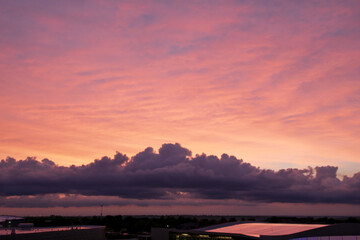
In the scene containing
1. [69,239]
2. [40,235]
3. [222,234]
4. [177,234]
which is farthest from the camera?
[177,234]

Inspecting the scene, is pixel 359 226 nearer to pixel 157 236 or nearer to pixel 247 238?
pixel 247 238

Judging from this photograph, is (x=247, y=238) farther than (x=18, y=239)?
Yes

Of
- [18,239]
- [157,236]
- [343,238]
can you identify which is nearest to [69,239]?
[18,239]

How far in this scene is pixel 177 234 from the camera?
9400 cm

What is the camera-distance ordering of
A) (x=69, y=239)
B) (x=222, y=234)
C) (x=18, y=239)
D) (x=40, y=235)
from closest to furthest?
(x=18, y=239) → (x=40, y=235) → (x=69, y=239) → (x=222, y=234)

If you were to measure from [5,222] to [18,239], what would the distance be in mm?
32305

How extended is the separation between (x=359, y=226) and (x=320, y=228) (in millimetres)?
7979

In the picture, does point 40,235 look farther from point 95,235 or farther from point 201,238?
point 201,238

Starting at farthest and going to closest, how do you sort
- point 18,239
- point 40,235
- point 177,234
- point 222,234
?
point 177,234, point 222,234, point 40,235, point 18,239

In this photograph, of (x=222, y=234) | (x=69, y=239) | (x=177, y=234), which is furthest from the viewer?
(x=177, y=234)

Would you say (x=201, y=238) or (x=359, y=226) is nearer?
(x=359, y=226)

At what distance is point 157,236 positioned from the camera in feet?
319

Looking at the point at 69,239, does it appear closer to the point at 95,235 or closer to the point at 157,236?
the point at 95,235

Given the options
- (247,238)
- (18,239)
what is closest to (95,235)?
(18,239)
